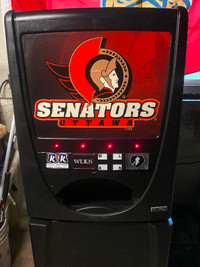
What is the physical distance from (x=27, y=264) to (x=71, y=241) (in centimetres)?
93

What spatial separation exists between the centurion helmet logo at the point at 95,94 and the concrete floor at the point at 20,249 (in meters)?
1.30

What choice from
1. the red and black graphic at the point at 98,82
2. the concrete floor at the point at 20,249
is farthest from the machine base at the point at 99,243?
the concrete floor at the point at 20,249

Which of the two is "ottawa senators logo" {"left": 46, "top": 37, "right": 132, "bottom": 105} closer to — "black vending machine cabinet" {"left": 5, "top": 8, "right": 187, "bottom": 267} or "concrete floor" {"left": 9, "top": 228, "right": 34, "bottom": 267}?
"black vending machine cabinet" {"left": 5, "top": 8, "right": 187, "bottom": 267}

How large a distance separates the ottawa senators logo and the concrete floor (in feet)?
4.54

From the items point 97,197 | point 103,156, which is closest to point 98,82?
point 103,156

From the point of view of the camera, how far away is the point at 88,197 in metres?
1.00

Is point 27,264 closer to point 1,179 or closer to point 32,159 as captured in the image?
point 1,179

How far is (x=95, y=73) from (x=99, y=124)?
0.15 metres

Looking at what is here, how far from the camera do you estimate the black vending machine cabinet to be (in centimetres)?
74

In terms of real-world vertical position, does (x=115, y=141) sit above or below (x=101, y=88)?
below

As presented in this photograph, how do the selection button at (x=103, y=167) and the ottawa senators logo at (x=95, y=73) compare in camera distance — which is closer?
the ottawa senators logo at (x=95, y=73)

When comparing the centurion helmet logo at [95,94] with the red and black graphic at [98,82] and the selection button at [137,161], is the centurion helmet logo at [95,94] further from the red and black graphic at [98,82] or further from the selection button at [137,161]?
the selection button at [137,161]

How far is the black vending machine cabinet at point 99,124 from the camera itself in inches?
29.3

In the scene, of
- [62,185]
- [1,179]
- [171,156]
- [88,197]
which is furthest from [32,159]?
[1,179]
